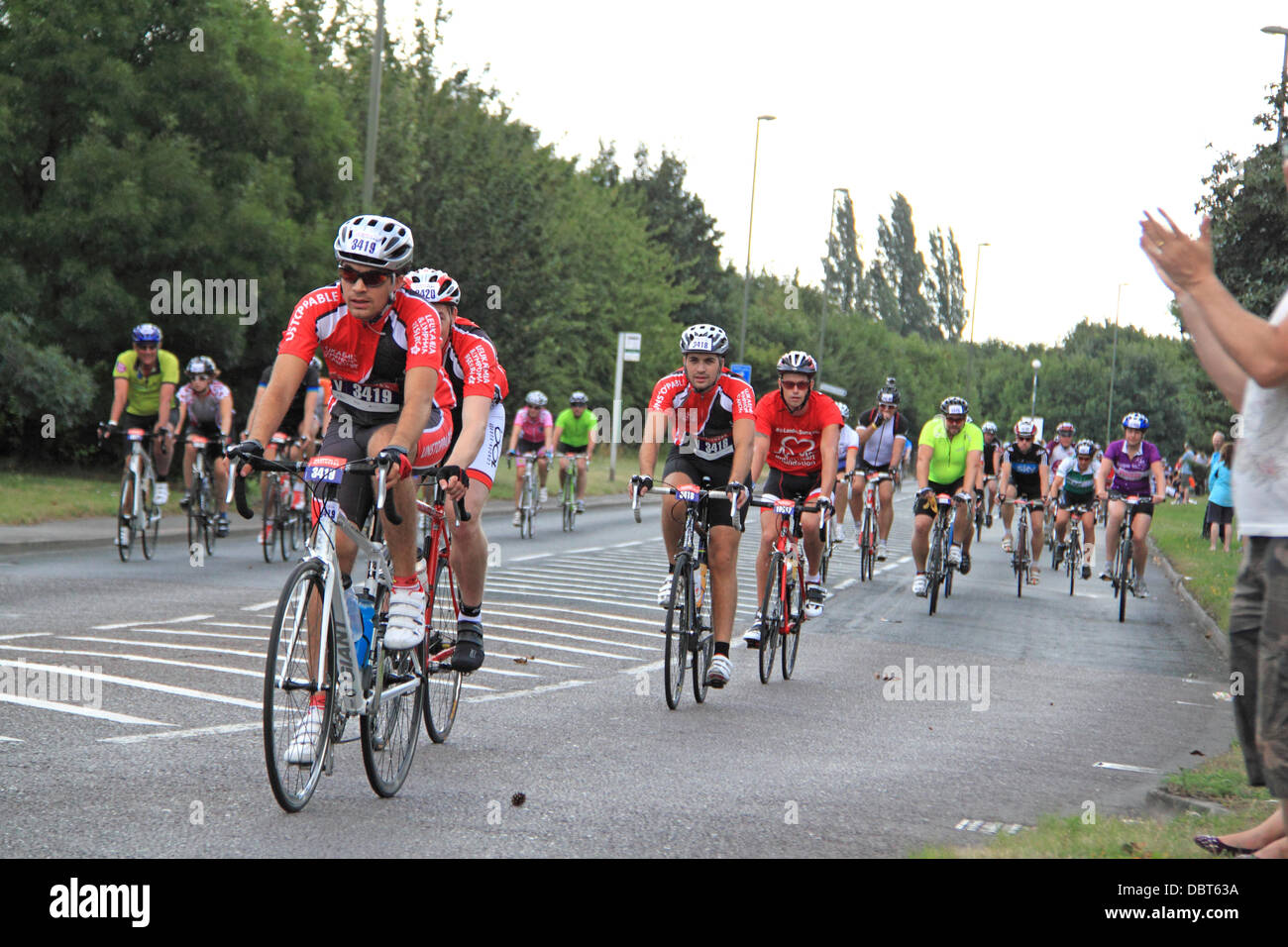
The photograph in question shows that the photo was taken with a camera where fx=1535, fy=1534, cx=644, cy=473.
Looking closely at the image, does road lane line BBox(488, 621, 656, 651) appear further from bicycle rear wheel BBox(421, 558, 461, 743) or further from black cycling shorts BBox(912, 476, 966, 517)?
black cycling shorts BBox(912, 476, 966, 517)

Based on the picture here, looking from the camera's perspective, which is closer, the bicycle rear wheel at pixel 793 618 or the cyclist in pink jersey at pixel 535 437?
the bicycle rear wheel at pixel 793 618

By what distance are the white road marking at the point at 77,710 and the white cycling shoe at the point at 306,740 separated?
6.62 feet

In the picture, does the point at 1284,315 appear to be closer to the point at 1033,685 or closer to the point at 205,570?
the point at 1033,685

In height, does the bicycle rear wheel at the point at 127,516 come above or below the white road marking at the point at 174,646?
above

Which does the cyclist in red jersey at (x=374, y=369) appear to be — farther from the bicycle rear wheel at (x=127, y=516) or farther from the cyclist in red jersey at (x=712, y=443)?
the bicycle rear wheel at (x=127, y=516)

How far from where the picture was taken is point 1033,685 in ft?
34.9

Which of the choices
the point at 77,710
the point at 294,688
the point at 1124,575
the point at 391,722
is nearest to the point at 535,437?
the point at 1124,575

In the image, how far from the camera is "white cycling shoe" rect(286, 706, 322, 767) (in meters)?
5.22

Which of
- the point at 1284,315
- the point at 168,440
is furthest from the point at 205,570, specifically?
the point at 1284,315
